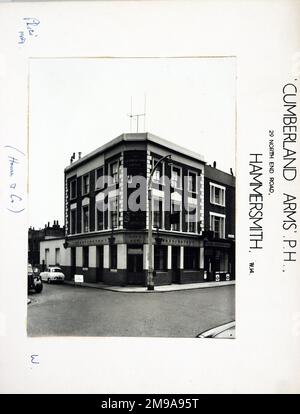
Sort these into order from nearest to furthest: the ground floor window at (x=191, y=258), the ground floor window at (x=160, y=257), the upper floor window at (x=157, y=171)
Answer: the upper floor window at (x=157, y=171) < the ground floor window at (x=160, y=257) < the ground floor window at (x=191, y=258)

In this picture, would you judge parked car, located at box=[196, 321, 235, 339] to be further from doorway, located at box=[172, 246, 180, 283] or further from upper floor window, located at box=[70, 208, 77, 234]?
upper floor window, located at box=[70, 208, 77, 234]

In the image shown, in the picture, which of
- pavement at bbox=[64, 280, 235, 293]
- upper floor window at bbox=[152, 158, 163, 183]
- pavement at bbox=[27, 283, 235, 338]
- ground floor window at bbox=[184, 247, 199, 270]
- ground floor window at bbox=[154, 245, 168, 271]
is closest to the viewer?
pavement at bbox=[27, 283, 235, 338]

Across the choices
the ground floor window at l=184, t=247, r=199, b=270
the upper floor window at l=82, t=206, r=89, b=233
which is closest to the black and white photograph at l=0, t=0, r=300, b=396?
the upper floor window at l=82, t=206, r=89, b=233

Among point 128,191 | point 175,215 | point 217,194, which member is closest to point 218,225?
point 217,194

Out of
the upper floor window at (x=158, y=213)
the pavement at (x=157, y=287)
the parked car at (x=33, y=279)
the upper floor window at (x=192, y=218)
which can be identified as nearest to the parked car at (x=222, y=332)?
the pavement at (x=157, y=287)

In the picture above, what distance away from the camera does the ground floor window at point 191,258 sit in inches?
168

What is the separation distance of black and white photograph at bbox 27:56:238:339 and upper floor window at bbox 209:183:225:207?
13mm

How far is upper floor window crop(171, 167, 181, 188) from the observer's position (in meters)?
4.09

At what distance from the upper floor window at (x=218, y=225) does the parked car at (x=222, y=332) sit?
2.75 feet

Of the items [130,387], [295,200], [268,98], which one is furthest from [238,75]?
[130,387]

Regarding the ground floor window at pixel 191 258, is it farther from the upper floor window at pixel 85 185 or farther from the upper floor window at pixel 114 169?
the upper floor window at pixel 85 185

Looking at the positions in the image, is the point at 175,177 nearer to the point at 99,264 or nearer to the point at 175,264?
the point at 175,264

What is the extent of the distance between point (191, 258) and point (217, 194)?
0.86 meters

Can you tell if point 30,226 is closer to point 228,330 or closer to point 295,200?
point 228,330
